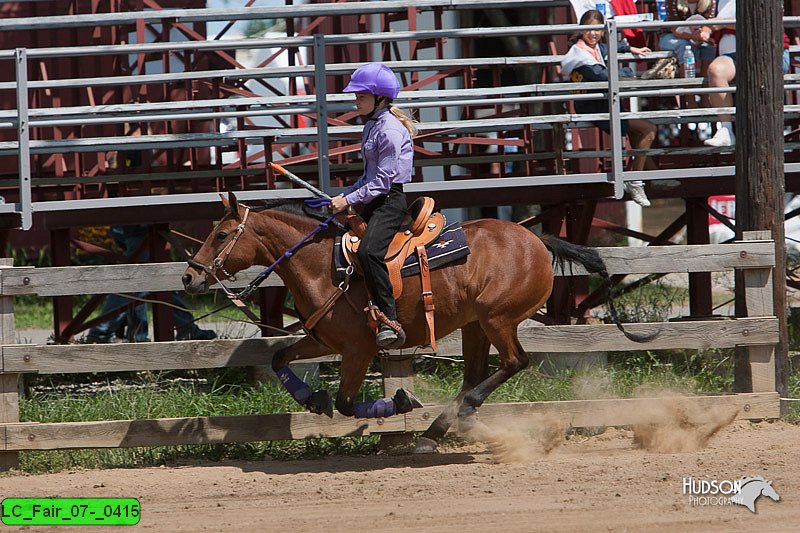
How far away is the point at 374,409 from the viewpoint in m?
7.28

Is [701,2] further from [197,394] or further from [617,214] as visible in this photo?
[617,214]

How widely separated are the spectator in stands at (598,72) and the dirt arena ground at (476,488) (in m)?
2.88

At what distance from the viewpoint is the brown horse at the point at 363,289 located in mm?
7297

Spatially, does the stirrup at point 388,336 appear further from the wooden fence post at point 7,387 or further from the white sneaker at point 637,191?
the white sneaker at point 637,191

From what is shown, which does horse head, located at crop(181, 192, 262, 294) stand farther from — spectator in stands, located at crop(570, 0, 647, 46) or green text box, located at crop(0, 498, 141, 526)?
spectator in stands, located at crop(570, 0, 647, 46)

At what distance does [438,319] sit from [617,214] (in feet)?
46.0

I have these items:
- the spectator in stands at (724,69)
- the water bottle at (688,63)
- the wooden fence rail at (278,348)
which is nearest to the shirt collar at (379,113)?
the wooden fence rail at (278,348)

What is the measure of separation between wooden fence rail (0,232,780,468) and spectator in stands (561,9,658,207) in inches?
55.0

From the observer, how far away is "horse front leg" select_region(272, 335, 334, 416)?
24.0 feet

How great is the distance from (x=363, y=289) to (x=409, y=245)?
18.1 inches

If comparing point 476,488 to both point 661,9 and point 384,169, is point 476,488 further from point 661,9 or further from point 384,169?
point 661,9

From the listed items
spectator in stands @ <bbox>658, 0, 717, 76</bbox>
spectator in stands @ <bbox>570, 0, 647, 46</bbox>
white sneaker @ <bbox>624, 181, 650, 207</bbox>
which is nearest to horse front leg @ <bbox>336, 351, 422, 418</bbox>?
white sneaker @ <bbox>624, 181, 650, 207</bbox>

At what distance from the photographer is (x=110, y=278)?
7.77 meters

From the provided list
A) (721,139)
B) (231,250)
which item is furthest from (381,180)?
(721,139)
